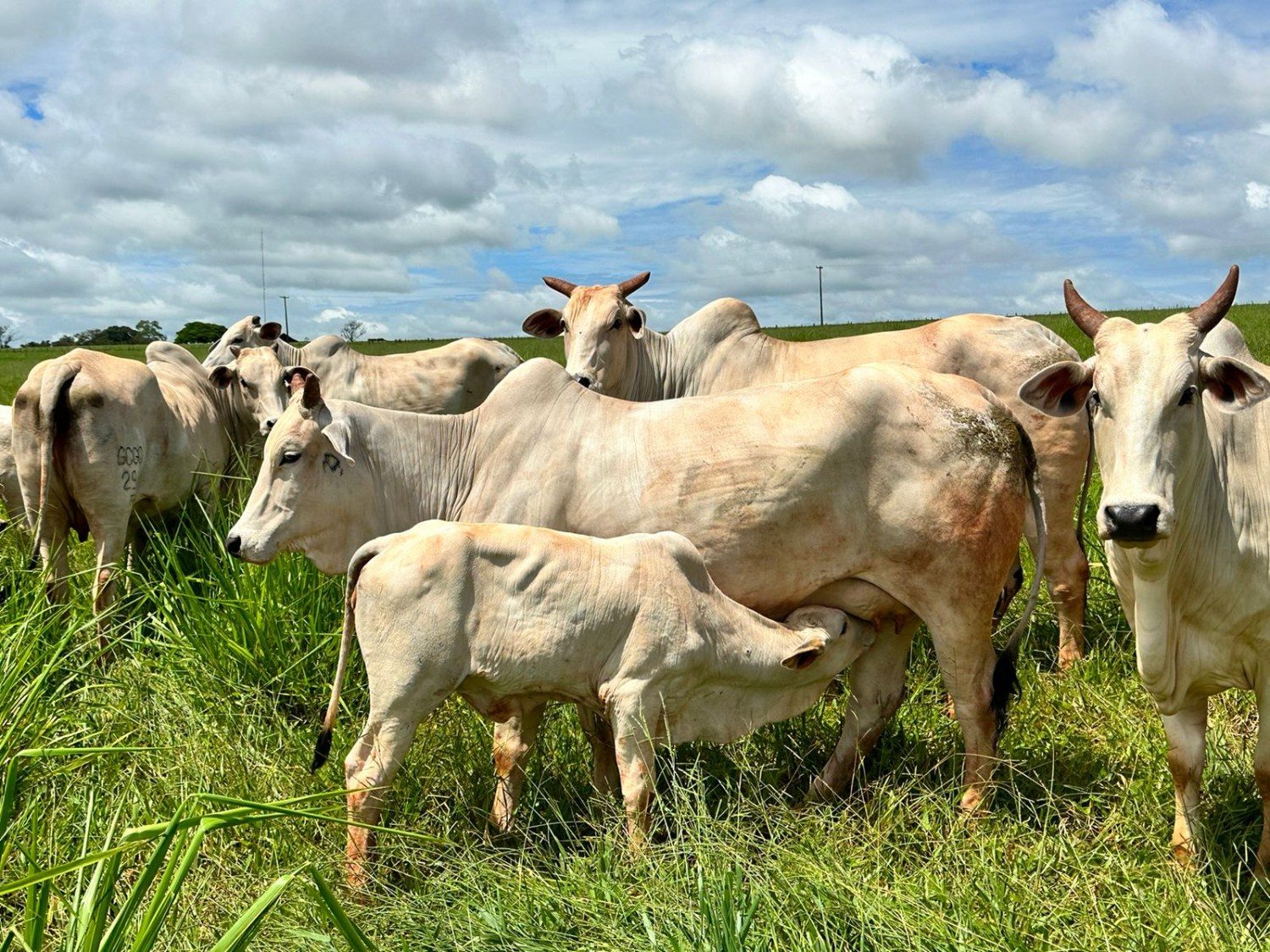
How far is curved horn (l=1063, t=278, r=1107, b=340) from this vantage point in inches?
164

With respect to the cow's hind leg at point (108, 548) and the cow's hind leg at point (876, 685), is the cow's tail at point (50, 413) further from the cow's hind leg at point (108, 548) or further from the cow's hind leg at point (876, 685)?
the cow's hind leg at point (876, 685)

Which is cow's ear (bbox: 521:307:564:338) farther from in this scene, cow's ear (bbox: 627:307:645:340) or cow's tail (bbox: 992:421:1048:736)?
cow's tail (bbox: 992:421:1048:736)

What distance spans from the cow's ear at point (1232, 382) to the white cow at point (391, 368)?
26.2ft

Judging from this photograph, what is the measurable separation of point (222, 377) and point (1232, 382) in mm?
7652

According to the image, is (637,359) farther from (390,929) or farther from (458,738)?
(390,929)

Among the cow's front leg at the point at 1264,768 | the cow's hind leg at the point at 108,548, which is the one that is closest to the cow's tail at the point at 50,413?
the cow's hind leg at the point at 108,548

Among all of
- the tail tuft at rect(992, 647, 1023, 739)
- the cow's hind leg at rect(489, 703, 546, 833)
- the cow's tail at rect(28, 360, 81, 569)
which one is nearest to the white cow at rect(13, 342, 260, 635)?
the cow's tail at rect(28, 360, 81, 569)

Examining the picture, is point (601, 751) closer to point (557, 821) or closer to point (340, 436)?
point (557, 821)

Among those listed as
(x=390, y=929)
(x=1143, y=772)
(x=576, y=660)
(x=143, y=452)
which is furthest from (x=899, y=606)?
(x=143, y=452)

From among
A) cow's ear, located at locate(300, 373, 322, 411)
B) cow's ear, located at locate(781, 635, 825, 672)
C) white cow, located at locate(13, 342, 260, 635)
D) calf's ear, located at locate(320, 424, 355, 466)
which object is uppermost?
cow's ear, located at locate(300, 373, 322, 411)

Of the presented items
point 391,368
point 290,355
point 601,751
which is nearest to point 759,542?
point 601,751

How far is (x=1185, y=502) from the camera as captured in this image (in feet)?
13.4

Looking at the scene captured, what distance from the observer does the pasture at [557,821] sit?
331cm

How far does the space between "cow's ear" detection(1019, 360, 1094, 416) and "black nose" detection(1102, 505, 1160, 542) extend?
0.60 metres
